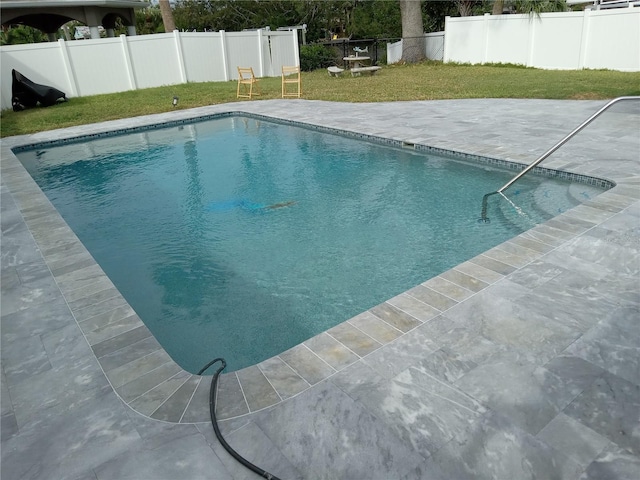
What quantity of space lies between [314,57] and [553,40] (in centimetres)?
997

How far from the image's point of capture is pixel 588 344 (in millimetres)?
2619

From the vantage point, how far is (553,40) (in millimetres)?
14867

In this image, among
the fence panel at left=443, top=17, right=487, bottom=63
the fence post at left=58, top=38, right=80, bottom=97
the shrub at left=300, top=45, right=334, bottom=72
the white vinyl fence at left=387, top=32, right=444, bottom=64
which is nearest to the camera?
the fence post at left=58, top=38, right=80, bottom=97

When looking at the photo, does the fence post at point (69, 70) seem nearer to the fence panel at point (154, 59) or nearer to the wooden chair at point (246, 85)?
the fence panel at point (154, 59)

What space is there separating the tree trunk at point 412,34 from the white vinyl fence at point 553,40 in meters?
1.40

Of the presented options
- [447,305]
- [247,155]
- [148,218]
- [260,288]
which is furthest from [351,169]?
[447,305]

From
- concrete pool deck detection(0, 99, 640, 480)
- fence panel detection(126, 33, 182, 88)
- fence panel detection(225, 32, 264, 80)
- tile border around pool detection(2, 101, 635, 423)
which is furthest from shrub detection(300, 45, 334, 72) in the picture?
concrete pool deck detection(0, 99, 640, 480)

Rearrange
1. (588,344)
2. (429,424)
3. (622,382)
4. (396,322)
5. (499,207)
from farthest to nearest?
(499,207) < (396,322) < (588,344) < (622,382) < (429,424)

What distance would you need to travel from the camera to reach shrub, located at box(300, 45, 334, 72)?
20703 mm

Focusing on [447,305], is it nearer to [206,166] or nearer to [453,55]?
[206,166]

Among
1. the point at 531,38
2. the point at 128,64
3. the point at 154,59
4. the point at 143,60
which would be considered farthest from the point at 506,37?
the point at 128,64

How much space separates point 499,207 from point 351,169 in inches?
102

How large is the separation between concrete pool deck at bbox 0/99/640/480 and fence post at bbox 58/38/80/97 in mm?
13133

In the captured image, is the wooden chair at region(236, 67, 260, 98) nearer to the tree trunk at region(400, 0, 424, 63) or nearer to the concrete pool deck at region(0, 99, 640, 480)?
the tree trunk at region(400, 0, 424, 63)
